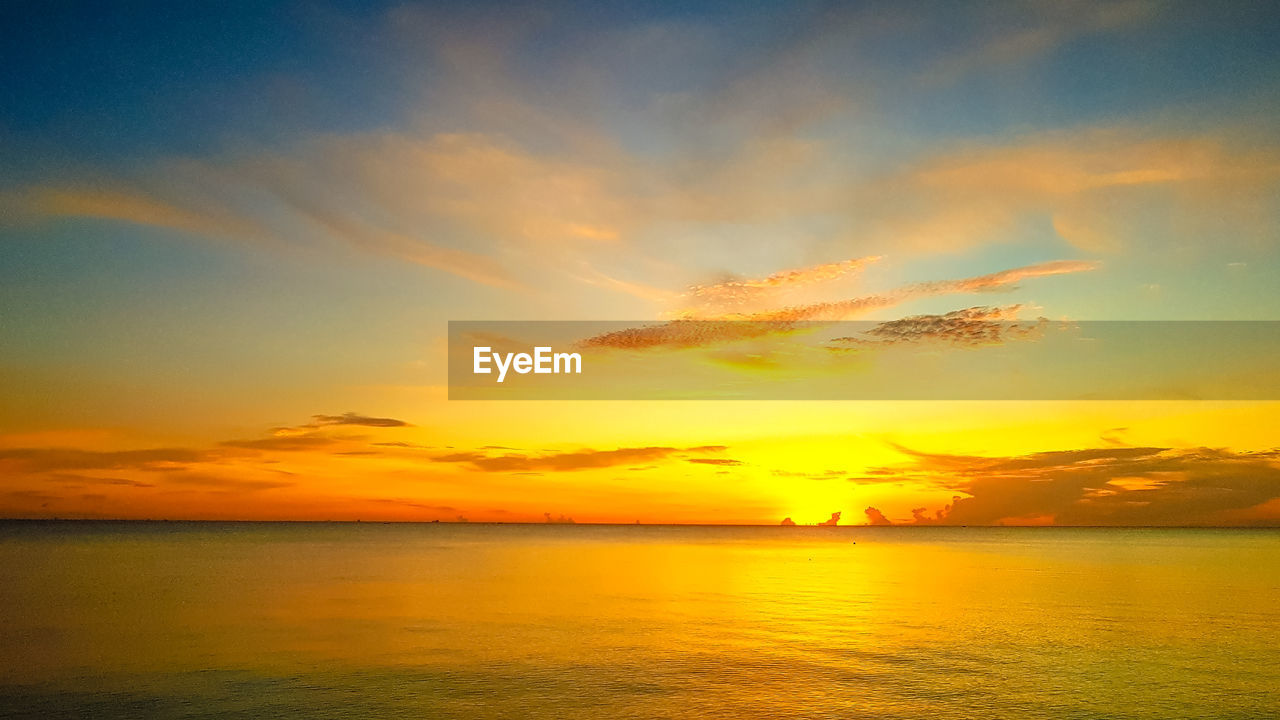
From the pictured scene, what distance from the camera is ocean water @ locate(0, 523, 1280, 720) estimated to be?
2645 centimetres

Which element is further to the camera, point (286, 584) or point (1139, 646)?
point (286, 584)

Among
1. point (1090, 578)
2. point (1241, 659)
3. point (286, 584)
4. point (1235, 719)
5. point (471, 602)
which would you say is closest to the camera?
point (1235, 719)

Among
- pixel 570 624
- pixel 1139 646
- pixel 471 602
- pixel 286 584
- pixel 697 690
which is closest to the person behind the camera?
pixel 697 690

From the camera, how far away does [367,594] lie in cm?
5766

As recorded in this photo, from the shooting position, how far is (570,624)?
4322 centimetres

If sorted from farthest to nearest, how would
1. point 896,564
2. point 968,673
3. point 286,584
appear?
point 896,564 < point 286,584 < point 968,673

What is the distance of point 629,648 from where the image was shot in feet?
119

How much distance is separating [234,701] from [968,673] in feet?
80.6

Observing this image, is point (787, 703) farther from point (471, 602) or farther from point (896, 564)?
point (896, 564)

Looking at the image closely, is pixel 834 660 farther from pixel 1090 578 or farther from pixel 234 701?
pixel 1090 578

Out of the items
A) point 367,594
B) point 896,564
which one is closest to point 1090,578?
point 896,564

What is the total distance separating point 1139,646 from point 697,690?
21.8 m

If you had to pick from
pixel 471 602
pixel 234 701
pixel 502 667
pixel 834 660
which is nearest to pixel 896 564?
pixel 471 602

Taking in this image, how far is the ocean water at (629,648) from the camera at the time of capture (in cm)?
2645
